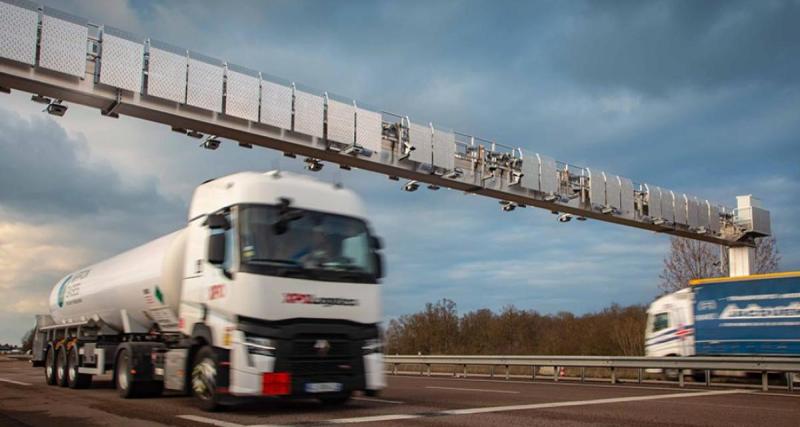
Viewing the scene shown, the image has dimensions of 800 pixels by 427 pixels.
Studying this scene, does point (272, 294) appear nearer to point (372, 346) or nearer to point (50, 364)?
point (372, 346)

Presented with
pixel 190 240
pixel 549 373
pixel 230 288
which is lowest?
pixel 549 373

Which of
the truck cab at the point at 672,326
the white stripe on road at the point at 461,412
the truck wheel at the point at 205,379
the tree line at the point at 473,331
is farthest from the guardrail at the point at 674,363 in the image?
the tree line at the point at 473,331

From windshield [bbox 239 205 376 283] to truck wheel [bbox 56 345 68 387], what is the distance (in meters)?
9.39

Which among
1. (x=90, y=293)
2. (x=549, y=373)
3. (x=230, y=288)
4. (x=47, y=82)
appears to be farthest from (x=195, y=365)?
(x=549, y=373)

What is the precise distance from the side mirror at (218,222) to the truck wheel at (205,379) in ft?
5.41

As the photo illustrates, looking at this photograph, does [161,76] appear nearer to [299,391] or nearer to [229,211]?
[229,211]

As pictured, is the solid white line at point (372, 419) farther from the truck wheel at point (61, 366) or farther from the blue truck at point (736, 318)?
the blue truck at point (736, 318)

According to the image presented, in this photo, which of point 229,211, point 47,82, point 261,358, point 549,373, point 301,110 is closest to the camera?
point 261,358

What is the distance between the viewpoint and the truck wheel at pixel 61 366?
634 inches

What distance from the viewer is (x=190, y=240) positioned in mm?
11008

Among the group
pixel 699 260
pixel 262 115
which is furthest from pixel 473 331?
pixel 262 115

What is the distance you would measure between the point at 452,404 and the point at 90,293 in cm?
894

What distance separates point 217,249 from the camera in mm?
9328

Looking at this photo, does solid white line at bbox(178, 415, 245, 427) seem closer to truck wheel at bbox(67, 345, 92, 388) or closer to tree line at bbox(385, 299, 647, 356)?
truck wheel at bbox(67, 345, 92, 388)
